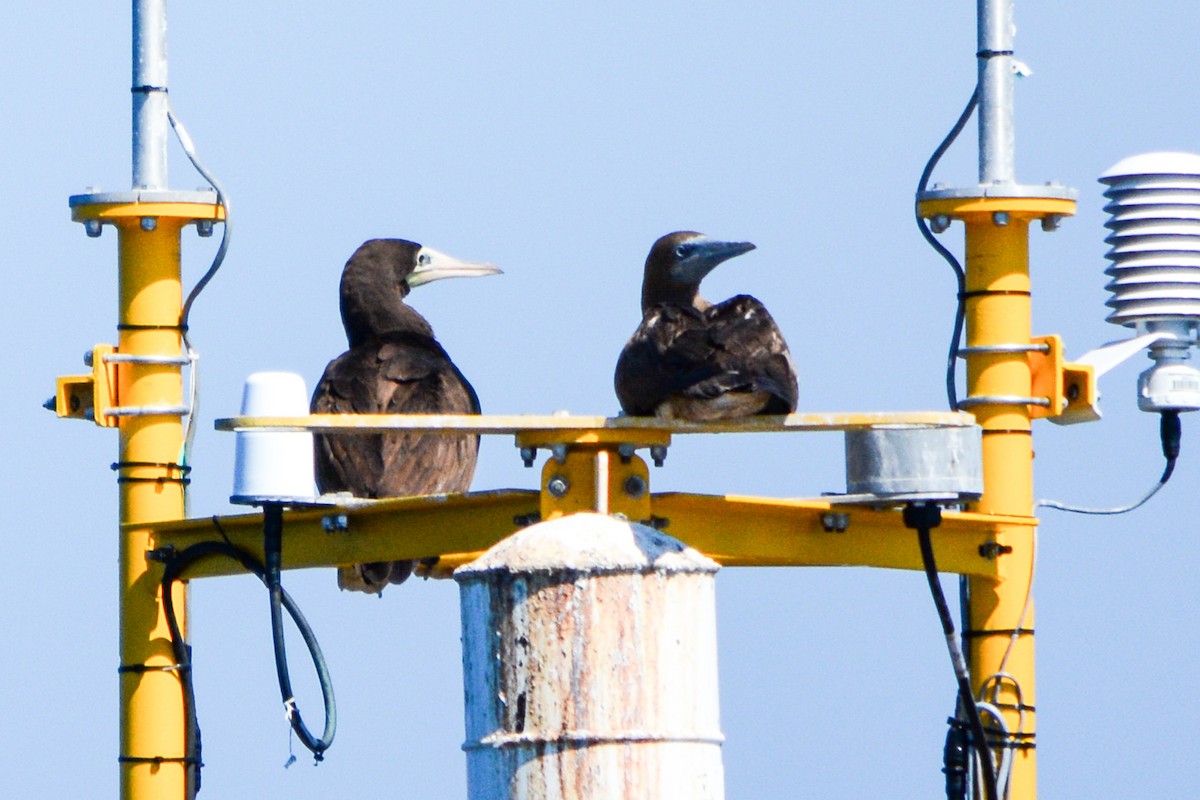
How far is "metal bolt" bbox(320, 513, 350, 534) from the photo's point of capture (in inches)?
344

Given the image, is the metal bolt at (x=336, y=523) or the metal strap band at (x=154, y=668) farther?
the metal strap band at (x=154, y=668)

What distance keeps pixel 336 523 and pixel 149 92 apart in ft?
6.75

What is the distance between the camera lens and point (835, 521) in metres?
8.19

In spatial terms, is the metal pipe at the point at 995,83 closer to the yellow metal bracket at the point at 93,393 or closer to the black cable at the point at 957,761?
the black cable at the point at 957,761

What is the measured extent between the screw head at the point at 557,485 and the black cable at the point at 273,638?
97.7 inches

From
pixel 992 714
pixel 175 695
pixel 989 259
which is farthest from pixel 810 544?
pixel 175 695

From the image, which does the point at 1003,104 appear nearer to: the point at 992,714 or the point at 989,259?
the point at 989,259

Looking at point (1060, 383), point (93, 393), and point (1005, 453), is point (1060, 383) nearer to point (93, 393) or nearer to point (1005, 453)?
point (1005, 453)

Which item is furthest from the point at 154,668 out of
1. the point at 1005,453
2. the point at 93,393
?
the point at 1005,453

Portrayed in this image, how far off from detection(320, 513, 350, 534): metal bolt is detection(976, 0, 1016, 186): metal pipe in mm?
2662

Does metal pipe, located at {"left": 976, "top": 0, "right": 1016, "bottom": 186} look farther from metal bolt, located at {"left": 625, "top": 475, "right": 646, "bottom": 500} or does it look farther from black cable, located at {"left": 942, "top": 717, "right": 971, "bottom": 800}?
metal bolt, located at {"left": 625, "top": 475, "right": 646, "bottom": 500}

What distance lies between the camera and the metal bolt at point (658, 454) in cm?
659

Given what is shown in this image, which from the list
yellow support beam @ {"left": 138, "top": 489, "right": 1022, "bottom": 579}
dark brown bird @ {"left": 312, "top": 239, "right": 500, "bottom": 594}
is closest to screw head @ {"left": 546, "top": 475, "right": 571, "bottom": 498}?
yellow support beam @ {"left": 138, "top": 489, "right": 1022, "bottom": 579}

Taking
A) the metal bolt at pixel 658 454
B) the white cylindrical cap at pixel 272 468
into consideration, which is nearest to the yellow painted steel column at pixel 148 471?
the white cylindrical cap at pixel 272 468
